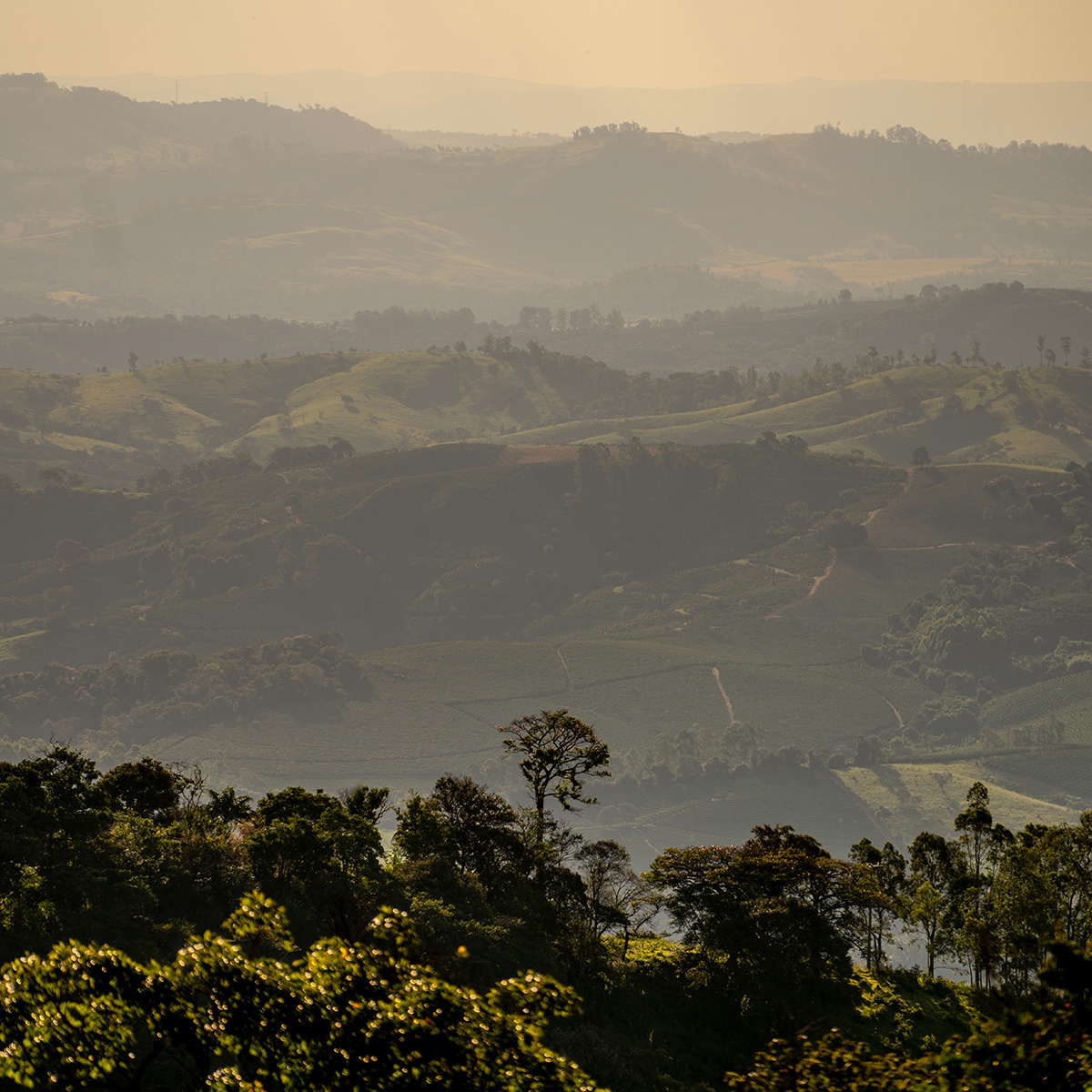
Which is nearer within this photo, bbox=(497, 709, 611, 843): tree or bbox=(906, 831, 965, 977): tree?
bbox=(497, 709, 611, 843): tree

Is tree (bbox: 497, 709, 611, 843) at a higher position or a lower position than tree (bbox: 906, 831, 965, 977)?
higher

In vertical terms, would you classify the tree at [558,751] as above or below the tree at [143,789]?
above

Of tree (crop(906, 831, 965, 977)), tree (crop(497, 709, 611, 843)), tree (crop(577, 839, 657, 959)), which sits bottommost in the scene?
tree (crop(906, 831, 965, 977))

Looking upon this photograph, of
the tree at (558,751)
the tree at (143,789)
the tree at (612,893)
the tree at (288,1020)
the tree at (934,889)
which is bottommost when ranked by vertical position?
the tree at (934,889)

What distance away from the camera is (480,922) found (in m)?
47.3

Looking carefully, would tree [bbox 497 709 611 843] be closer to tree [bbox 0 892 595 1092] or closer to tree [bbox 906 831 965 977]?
tree [bbox 906 831 965 977]

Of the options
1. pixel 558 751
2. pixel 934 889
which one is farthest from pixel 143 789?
pixel 934 889

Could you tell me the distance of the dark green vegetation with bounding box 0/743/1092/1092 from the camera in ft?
87.8

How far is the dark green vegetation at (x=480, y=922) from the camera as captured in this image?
26.8 metres

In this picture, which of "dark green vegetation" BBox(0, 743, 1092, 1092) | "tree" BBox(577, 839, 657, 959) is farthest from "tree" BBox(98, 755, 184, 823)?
"tree" BBox(577, 839, 657, 959)

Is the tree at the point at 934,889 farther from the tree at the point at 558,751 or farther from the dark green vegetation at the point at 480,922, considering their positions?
the tree at the point at 558,751

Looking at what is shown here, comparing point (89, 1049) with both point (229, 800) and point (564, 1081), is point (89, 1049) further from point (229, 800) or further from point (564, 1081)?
point (229, 800)

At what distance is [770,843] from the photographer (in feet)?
173

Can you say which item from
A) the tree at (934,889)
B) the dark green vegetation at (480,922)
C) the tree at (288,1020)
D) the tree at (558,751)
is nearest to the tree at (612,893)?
the dark green vegetation at (480,922)
